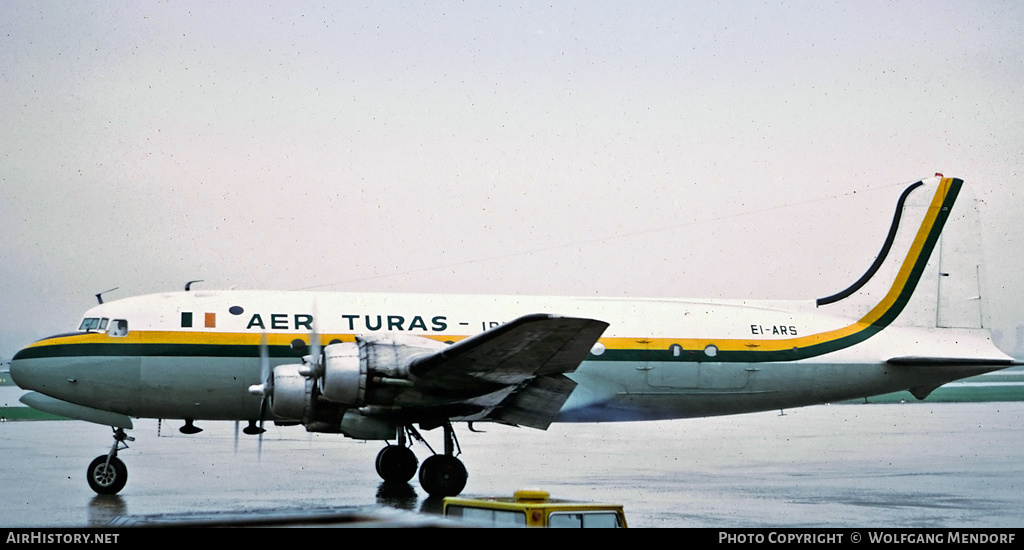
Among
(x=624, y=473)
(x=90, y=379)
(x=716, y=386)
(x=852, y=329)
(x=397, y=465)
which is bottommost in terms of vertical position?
(x=624, y=473)

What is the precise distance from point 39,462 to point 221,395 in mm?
5988

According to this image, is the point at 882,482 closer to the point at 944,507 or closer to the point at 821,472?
the point at 821,472

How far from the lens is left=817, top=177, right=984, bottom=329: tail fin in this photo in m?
20.9

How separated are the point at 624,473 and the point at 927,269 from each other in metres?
7.50

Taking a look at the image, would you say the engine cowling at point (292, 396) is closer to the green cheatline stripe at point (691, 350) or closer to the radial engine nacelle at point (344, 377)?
the radial engine nacelle at point (344, 377)

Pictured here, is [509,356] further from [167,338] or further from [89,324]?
[89,324]

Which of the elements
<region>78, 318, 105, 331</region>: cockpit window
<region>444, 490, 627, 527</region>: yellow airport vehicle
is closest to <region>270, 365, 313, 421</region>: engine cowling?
<region>78, 318, 105, 331</region>: cockpit window

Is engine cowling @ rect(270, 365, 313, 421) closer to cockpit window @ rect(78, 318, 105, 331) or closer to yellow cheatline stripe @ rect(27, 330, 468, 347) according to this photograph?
yellow cheatline stripe @ rect(27, 330, 468, 347)

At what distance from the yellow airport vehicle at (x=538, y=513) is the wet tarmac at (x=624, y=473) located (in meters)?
3.59

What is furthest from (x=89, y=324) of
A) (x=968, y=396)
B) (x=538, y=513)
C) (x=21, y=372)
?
(x=968, y=396)

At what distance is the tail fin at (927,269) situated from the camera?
20.9 meters

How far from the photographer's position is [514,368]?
1527cm

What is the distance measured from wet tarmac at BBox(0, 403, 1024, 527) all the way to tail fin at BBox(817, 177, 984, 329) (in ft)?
10.1

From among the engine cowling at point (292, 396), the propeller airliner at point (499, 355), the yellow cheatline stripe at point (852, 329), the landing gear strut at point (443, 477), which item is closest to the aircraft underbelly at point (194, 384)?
the propeller airliner at point (499, 355)
